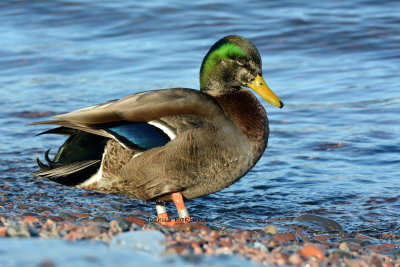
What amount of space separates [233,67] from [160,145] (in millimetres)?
868

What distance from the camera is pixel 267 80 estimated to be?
9.73 m

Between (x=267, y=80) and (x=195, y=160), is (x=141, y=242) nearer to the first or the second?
(x=195, y=160)

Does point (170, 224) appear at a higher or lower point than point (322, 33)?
lower

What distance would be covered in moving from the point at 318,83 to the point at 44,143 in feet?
11.4

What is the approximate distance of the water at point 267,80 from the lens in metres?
6.37

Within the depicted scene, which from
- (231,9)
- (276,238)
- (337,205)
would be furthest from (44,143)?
(231,9)

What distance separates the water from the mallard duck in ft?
2.50

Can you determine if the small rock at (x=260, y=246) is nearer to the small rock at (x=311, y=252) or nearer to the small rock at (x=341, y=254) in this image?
the small rock at (x=311, y=252)

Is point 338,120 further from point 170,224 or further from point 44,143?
point 170,224

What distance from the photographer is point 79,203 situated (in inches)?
249

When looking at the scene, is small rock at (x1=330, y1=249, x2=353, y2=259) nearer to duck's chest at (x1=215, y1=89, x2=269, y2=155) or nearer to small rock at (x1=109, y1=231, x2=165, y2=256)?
small rock at (x1=109, y1=231, x2=165, y2=256)

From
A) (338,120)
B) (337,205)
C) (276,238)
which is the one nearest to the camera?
(276,238)

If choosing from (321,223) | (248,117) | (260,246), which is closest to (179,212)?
(248,117)

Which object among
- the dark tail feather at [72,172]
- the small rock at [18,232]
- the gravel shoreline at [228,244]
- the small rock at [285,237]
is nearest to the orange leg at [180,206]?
the gravel shoreline at [228,244]
